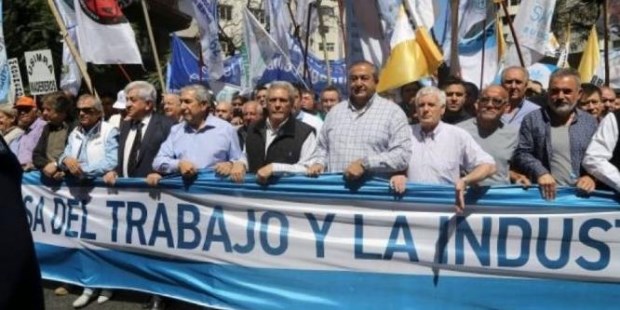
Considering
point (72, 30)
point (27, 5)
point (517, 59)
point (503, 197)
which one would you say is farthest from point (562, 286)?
point (27, 5)

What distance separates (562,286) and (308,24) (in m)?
8.06

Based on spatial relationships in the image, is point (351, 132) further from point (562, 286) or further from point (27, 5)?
point (27, 5)

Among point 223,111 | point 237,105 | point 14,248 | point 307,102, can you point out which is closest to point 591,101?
point 307,102

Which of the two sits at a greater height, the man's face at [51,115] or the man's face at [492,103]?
the man's face at [492,103]

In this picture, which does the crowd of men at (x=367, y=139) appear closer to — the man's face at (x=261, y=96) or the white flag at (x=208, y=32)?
the man's face at (x=261, y=96)

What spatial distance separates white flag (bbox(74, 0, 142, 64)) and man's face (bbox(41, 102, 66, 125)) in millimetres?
2641

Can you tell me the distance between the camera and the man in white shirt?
14.8 feet

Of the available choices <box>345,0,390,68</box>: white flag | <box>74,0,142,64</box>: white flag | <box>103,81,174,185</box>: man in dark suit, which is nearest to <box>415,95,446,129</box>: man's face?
<box>103,81,174,185</box>: man in dark suit

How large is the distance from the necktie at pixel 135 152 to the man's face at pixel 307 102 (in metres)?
2.34

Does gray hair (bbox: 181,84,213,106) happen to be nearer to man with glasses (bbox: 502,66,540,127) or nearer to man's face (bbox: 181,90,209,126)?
man's face (bbox: 181,90,209,126)

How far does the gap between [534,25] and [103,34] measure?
5191mm

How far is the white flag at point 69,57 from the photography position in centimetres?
998

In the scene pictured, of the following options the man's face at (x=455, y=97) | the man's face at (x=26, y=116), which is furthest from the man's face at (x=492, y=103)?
the man's face at (x=26, y=116)

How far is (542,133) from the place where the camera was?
449 centimetres
